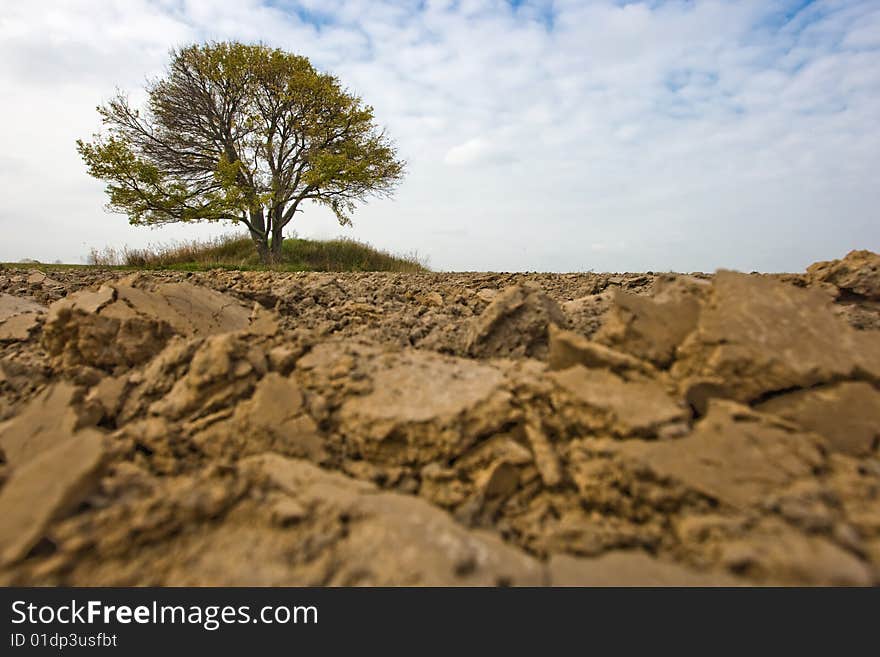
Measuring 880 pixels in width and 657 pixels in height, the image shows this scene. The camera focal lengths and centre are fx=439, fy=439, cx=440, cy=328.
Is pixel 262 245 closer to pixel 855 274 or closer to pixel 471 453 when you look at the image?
pixel 471 453

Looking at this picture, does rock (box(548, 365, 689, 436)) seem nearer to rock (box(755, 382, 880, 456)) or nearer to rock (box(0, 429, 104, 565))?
rock (box(755, 382, 880, 456))

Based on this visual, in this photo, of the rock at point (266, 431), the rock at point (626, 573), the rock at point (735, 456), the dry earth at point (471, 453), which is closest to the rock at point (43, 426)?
the dry earth at point (471, 453)

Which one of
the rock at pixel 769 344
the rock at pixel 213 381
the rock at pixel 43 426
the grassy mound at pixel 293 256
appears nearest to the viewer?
the rock at pixel 769 344

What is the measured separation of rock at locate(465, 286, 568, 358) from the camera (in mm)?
3256

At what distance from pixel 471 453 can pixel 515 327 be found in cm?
134

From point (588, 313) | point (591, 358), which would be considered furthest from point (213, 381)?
point (588, 313)

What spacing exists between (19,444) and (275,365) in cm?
137

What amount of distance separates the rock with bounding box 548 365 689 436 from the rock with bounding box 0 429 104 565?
2.17 m

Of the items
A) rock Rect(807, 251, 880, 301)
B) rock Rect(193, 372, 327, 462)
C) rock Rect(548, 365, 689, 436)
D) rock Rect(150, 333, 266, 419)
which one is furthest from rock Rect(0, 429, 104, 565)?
rock Rect(807, 251, 880, 301)

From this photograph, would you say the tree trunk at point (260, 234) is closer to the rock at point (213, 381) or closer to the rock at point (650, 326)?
the rock at point (213, 381)

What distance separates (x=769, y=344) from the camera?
7.17ft

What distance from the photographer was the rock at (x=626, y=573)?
151 cm

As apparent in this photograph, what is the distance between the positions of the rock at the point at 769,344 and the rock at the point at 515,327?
1.09 metres
